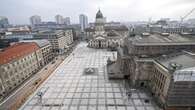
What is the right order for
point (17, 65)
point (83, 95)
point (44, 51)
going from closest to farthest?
point (83, 95) → point (17, 65) → point (44, 51)

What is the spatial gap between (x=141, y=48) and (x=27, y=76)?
58331mm

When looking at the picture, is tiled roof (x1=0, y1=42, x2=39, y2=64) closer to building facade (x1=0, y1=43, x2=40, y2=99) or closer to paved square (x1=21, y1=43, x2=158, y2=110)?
building facade (x1=0, y1=43, x2=40, y2=99)

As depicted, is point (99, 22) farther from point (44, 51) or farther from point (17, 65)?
point (17, 65)

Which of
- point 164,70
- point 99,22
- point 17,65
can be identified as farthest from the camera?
point 99,22

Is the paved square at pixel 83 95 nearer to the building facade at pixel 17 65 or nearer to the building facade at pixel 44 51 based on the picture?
the building facade at pixel 17 65

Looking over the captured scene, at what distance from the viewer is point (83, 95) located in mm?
51750

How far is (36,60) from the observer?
84750 mm

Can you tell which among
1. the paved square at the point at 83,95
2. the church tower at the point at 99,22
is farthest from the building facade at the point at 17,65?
the church tower at the point at 99,22

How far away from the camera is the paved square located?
45.3 meters

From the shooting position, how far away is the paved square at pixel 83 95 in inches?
1783

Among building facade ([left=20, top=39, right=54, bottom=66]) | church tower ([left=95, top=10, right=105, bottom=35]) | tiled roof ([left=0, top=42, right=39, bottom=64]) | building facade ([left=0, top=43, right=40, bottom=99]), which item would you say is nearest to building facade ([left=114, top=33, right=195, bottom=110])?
building facade ([left=0, top=43, right=40, bottom=99])

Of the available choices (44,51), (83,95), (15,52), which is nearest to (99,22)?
(44,51)

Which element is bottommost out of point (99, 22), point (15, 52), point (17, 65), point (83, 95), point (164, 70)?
point (83, 95)

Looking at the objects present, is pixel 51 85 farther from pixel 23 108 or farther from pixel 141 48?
pixel 141 48
